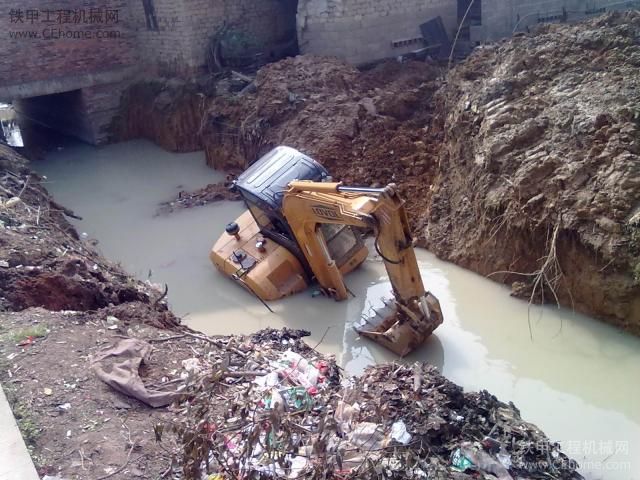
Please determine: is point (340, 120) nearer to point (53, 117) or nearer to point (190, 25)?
point (190, 25)

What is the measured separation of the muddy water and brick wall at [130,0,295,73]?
5.60m

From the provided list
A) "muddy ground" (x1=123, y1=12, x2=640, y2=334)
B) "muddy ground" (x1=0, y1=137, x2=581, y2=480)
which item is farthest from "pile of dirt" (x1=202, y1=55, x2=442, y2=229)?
"muddy ground" (x1=0, y1=137, x2=581, y2=480)

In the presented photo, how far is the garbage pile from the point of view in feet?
12.0

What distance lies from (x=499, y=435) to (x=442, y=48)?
40.6ft

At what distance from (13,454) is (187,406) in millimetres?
1116

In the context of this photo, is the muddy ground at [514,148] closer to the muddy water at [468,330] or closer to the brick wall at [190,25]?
the muddy water at [468,330]

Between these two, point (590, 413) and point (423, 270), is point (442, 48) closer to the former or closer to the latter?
point (423, 270)

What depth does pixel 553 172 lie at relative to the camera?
769 cm

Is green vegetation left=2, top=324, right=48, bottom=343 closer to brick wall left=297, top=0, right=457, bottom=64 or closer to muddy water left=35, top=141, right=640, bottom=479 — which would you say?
muddy water left=35, top=141, right=640, bottom=479

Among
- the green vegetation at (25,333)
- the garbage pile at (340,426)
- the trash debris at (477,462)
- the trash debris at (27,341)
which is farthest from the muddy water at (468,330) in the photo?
the trash debris at (27,341)

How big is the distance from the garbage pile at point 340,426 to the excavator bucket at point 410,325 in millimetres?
1045

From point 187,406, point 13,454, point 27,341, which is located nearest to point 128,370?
point 27,341

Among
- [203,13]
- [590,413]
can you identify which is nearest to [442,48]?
[203,13]

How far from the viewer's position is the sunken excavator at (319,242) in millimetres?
6125
